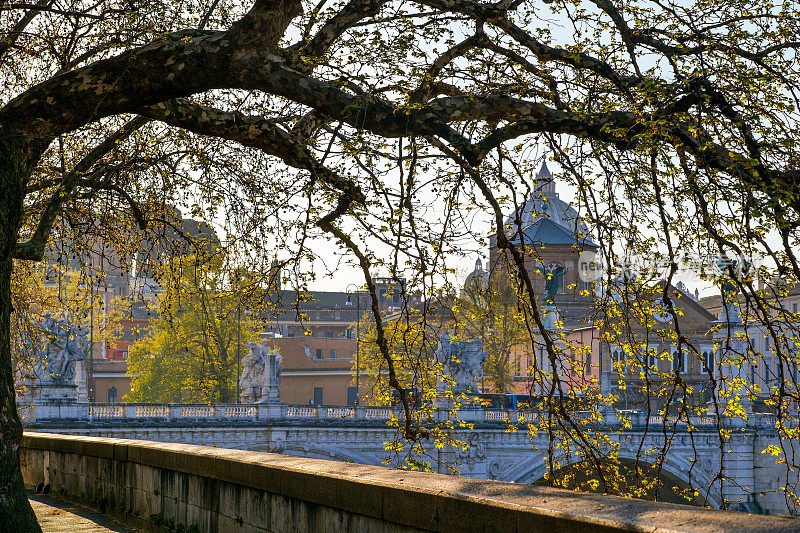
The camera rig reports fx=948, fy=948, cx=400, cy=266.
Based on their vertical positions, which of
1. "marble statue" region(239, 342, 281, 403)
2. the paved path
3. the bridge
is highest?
"marble statue" region(239, 342, 281, 403)

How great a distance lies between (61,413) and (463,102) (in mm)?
A: 28942

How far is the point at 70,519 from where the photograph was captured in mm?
8312

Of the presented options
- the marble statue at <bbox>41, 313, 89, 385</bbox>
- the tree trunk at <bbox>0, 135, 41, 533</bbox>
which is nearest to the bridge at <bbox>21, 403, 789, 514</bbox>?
the marble statue at <bbox>41, 313, 89, 385</bbox>

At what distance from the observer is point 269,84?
6.49 m

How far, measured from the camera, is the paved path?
7691 millimetres

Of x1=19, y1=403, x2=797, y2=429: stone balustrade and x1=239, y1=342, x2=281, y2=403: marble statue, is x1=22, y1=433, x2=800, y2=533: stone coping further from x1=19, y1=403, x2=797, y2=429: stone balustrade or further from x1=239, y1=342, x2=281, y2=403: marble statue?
x1=239, y1=342, x2=281, y2=403: marble statue

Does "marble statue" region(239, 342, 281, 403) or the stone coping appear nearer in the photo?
the stone coping

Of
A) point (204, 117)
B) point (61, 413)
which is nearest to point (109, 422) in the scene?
point (61, 413)

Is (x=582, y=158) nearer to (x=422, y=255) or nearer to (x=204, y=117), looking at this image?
(x=422, y=255)

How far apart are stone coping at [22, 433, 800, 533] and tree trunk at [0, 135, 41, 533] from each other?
1250 millimetres

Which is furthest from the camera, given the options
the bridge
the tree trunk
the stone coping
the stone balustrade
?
the bridge

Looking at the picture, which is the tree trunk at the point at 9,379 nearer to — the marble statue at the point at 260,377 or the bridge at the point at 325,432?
the bridge at the point at 325,432

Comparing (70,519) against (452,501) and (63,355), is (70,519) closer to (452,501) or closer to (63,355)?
(452,501)

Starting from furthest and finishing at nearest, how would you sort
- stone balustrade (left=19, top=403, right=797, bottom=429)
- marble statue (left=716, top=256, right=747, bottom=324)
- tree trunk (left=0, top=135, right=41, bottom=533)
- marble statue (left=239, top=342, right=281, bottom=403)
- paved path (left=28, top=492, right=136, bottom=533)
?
marble statue (left=239, top=342, right=281, bottom=403)
stone balustrade (left=19, top=403, right=797, bottom=429)
paved path (left=28, top=492, right=136, bottom=533)
marble statue (left=716, top=256, right=747, bottom=324)
tree trunk (left=0, top=135, right=41, bottom=533)
